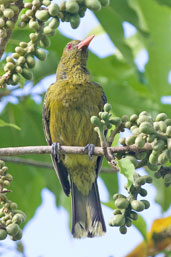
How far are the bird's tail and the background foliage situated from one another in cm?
18

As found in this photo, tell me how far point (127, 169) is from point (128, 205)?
16 cm

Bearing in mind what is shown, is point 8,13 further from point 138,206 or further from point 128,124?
point 138,206

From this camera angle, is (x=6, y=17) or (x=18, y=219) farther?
(x=6, y=17)

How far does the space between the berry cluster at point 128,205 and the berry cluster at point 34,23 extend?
677 mm

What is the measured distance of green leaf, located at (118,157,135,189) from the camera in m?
2.19

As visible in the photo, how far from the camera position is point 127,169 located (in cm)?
222

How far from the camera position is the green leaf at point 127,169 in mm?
2188

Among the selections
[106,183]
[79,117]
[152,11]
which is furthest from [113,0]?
[106,183]

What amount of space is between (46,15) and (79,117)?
2.22 metres

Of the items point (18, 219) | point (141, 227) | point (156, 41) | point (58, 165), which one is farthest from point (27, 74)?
point (58, 165)

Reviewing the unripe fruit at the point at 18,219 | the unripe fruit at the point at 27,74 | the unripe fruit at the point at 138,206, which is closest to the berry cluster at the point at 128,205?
the unripe fruit at the point at 138,206

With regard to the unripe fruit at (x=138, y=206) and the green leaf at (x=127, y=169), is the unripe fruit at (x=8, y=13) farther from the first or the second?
the unripe fruit at (x=138, y=206)

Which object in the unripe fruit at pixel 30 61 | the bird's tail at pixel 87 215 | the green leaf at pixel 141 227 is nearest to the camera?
the unripe fruit at pixel 30 61

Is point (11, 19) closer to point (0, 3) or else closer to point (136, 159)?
point (0, 3)
